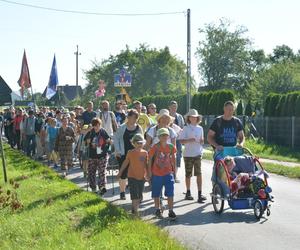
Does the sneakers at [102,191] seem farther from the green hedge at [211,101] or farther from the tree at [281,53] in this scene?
the tree at [281,53]

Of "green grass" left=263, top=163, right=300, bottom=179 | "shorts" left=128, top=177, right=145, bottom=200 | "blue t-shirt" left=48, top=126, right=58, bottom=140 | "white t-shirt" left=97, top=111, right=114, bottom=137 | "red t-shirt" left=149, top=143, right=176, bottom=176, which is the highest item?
"white t-shirt" left=97, top=111, right=114, bottom=137

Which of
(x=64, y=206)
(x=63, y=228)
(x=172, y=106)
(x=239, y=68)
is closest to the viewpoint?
(x=63, y=228)

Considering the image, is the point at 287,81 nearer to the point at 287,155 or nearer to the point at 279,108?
the point at 279,108

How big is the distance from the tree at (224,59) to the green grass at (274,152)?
6868 centimetres

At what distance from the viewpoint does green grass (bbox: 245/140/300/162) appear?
24102 millimetres

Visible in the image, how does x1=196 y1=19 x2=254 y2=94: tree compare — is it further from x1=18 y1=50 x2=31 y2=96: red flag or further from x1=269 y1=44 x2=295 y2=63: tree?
x1=18 y1=50 x2=31 y2=96: red flag

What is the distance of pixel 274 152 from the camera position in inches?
1041

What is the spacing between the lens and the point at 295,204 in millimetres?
12047

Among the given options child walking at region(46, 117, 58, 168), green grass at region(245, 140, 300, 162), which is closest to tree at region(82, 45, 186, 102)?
green grass at region(245, 140, 300, 162)

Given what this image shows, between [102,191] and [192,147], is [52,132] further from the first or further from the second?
[192,147]

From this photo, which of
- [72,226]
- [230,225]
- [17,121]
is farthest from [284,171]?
[17,121]

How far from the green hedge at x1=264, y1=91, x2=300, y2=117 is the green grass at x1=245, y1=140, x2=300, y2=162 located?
→ 5.83 ft

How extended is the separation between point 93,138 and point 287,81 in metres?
60.5

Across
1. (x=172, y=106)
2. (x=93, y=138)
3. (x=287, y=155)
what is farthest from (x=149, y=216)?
(x=287, y=155)
